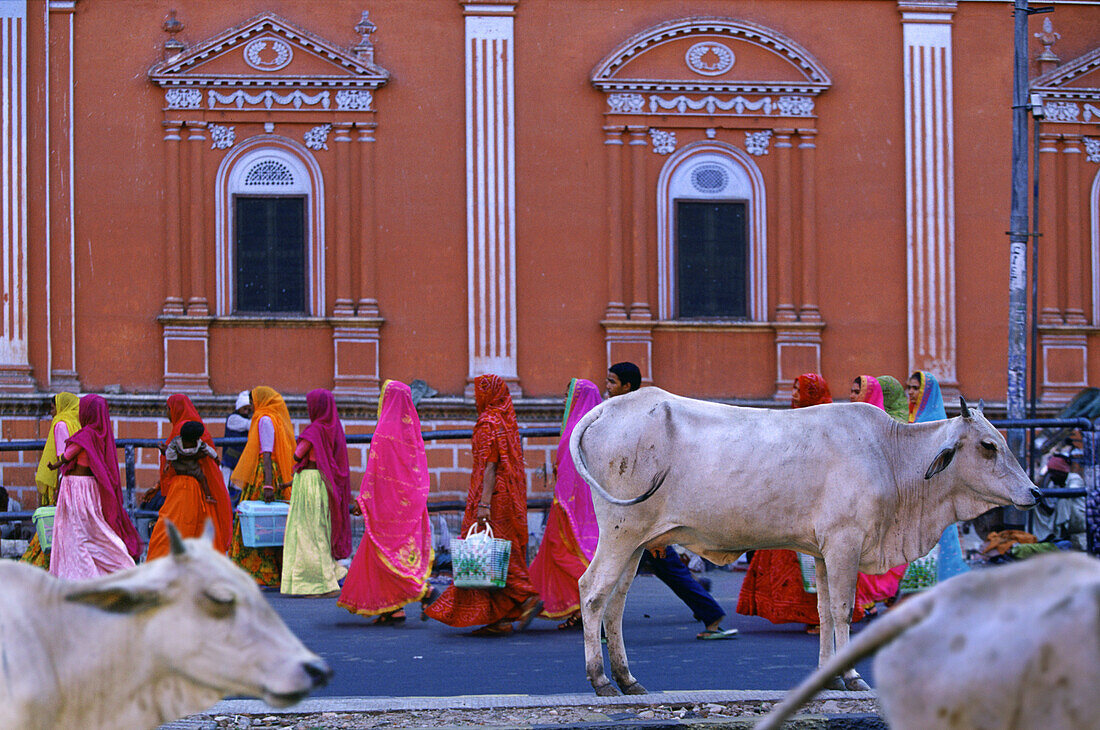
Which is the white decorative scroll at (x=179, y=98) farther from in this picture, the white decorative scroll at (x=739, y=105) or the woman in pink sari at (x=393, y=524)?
the woman in pink sari at (x=393, y=524)

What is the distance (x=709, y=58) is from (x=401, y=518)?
343 inches

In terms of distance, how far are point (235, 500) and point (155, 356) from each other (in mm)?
3781

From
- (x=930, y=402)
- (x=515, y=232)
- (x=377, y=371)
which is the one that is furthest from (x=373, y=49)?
(x=930, y=402)

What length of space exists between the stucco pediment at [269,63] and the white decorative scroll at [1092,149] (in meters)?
9.08

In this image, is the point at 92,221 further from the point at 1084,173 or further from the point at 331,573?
the point at 1084,173

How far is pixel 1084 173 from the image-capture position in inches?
685

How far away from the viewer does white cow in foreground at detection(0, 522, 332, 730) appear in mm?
3742

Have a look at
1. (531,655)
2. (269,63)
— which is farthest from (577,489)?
(269,63)

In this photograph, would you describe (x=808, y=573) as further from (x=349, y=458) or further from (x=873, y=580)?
(x=349, y=458)

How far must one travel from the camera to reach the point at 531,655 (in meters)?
8.75

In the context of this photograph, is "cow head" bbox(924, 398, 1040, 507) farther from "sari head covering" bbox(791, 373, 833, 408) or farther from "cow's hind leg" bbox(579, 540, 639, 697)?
"cow's hind leg" bbox(579, 540, 639, 697)

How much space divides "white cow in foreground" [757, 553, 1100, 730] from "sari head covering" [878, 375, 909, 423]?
6.87 m

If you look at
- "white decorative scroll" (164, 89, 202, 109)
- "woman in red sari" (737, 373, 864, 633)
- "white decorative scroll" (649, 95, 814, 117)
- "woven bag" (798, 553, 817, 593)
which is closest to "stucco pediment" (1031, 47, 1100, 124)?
"white decorative scroll" (649, 95, 814, 117)

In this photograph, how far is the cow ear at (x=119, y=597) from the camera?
12.3ft
